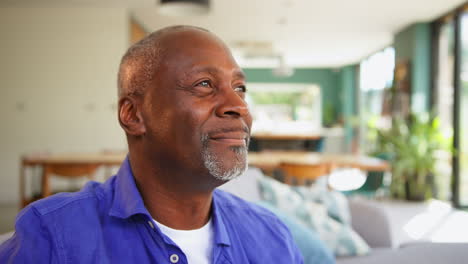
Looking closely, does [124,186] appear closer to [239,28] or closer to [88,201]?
[88,201]

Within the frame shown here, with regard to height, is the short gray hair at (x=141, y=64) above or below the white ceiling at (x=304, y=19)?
below

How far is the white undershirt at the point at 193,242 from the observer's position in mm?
869

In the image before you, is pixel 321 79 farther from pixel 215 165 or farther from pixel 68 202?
pixel 68 202

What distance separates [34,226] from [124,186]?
0.20 m

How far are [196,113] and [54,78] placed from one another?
20.1 feet

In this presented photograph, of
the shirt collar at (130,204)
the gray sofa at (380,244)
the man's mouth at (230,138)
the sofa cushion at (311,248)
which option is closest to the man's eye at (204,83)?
the man's mouth at (230,138)

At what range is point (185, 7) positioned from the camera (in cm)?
328

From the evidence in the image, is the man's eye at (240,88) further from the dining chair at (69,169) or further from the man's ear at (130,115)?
the dining chair at (69,169)

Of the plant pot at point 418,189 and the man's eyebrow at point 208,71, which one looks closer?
the man's eyebrow at point 208,71

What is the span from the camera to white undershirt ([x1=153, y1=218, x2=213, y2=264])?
0.87 m

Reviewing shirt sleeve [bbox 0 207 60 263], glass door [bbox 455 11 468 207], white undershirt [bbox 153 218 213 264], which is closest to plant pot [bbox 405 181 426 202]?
glass door [bbox 455 11 468 207]

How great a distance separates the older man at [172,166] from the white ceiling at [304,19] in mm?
5147

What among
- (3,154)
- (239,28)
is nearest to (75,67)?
(3,154)

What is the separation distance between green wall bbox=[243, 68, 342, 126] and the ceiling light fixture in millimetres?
9162
